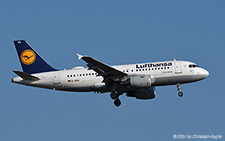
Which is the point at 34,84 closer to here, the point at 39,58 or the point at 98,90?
the point at 39,58

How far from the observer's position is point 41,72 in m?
48.4

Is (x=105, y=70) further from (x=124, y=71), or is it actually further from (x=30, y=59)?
(x=30, y=59)

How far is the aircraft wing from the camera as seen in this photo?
4247 centimetres

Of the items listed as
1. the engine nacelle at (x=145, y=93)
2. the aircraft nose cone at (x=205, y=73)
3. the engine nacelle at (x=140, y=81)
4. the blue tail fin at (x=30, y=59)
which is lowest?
the engine nacelle at (x=145, y=93)

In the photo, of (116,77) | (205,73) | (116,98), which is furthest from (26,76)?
(205,73)

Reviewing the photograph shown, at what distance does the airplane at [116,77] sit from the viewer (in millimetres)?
44406

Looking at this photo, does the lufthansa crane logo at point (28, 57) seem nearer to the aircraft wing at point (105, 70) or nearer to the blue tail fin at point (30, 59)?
the blue tail fin at point (30, 59)

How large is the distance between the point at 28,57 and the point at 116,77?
11833 mm

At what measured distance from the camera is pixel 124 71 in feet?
151

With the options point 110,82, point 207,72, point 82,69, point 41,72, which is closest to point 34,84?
point 41,72

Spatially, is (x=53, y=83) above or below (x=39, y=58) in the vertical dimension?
below

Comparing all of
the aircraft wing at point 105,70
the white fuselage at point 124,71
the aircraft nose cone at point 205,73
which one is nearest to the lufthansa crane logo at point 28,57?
the white fuselage at point 124,71

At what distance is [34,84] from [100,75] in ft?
26.2

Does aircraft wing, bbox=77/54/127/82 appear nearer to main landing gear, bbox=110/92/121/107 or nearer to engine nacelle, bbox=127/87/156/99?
main landing gear, bbox=110/92/121/107
